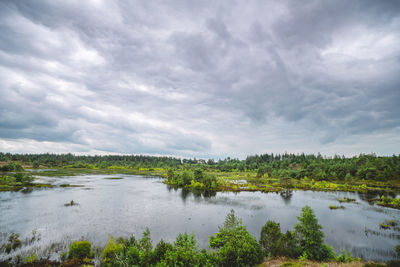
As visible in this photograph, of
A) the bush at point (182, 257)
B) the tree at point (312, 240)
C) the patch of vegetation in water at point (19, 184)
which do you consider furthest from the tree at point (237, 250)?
the patch of vegetation in water at point (19, 184)

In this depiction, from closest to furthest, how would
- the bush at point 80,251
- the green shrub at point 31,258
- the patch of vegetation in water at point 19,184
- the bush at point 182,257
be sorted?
the bush at point 182,257, the green shrub at point 31,258, the bush at point 80,251, the patch of vegetation in water at point 19,184

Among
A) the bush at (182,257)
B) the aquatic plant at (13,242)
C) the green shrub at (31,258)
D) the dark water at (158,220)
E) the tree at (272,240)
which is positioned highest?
the bush at (182,257)

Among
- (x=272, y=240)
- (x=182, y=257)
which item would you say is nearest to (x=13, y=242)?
(x=182, y=257)

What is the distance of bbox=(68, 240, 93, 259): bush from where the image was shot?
98.9ft

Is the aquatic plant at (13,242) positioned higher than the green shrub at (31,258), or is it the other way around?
the green shrub at (31,258)

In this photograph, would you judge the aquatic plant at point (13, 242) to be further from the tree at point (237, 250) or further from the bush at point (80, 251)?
the tree at point (237, 250)

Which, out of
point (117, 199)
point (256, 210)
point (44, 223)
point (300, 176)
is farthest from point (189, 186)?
point (300, 176)

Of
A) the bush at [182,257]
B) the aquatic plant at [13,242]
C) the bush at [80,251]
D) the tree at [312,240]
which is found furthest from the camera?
the aquatic plant at [13,242]

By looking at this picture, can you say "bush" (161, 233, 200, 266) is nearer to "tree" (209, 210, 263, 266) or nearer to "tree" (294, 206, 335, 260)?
"tree" (209, 210, 263, 266)

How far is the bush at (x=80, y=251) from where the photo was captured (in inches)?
1187

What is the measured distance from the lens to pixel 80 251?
30688 mm

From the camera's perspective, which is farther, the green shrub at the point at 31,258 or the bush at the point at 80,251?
the bush at the point at 80,251

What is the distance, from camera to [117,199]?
7644 cm

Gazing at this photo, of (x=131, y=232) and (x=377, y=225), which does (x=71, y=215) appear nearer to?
(x=131, y=232)
